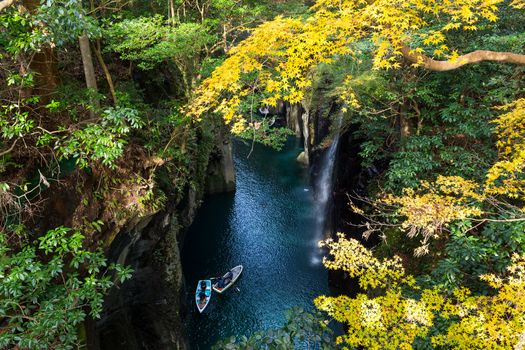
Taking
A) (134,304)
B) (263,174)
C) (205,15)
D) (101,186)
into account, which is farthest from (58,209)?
(263,174)

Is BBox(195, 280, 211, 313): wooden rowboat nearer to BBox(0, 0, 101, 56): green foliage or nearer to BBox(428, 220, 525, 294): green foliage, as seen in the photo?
BBox(428, 220, 525, 294): green foliage

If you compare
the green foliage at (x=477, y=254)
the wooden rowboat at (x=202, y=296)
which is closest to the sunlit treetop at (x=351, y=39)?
the green foliage at (x=477, y=254)

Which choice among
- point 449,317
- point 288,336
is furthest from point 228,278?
point 449,317

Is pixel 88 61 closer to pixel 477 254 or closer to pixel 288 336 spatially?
pixel 288 336

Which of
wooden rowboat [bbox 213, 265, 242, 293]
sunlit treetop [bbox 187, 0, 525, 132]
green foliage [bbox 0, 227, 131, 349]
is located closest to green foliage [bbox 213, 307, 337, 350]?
green foliage [bbox 0, 227, 131, 349]

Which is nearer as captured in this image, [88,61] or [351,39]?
[351,39]
